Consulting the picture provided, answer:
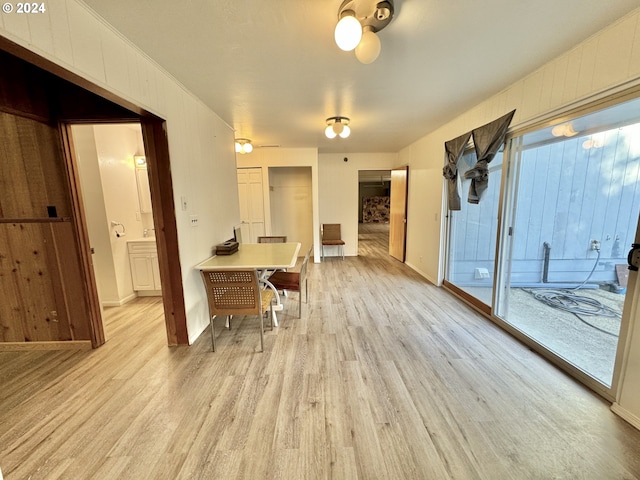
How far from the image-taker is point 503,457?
1311 millimetres

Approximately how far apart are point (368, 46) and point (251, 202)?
4227 millimetres

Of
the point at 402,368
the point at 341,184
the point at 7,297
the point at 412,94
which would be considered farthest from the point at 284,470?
the point at 341,184

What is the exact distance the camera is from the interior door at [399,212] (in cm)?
525

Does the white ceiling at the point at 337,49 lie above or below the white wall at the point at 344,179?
above

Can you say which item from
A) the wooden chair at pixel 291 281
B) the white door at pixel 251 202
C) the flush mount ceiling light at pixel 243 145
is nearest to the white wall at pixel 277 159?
the white door at pixel 251 202

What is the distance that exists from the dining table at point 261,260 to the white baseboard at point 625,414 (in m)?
2.43

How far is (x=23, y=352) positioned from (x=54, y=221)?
50.4 inches

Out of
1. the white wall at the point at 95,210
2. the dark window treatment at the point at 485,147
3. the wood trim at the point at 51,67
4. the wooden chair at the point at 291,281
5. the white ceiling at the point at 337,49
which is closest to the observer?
the wood trim at the point at 51,67

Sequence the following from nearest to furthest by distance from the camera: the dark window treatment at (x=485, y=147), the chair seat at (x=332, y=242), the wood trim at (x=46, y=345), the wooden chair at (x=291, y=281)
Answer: the wood trim at (x=46, y=345) < the dark window treatment at (x=485, y=147) < the wooden chair at (x=291, y=281) < the chair seat at (x=332, y=242)

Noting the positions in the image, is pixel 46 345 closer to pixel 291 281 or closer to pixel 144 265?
pixel 144 265

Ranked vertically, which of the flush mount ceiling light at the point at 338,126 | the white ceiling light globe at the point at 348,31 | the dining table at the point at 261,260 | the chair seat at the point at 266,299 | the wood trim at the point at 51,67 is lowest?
the chair seat at the point at 266,299

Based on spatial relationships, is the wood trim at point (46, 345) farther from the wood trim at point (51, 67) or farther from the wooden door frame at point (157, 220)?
the wood trim at point (51, 67)

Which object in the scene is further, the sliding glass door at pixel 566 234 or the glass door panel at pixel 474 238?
the glass door panel at pixel 474 238

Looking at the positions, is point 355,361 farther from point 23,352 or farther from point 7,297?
point 7,297
